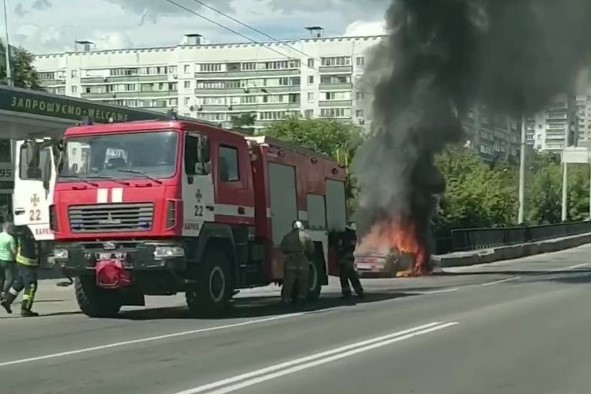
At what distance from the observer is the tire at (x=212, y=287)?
574 inches

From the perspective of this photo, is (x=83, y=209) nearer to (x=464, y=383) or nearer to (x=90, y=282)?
(x=90, y=282)

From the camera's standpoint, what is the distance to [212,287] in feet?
48.7

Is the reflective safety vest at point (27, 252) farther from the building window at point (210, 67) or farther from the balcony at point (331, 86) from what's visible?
the building window at point (210, 67)

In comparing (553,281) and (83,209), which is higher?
(83,209)

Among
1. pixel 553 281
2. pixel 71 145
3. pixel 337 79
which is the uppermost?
pixel 337 79

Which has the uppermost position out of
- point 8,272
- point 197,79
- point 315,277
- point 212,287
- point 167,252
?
point 197,79

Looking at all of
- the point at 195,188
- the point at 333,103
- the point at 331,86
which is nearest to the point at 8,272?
the point at 195,188

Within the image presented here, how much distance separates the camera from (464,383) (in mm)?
8648

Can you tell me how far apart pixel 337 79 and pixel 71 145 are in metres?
75.0

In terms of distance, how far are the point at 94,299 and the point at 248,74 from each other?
91680 mm

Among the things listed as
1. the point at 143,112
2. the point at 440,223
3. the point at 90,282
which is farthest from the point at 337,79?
the point at 90,282

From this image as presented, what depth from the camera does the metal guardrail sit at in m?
38.0

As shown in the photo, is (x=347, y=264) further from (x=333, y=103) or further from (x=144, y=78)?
(x=144, y=78)

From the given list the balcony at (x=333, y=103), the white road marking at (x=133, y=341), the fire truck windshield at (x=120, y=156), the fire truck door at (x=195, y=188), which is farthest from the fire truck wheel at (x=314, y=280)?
the balcony at (x=333, y=103)
